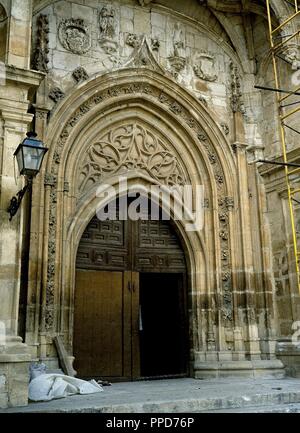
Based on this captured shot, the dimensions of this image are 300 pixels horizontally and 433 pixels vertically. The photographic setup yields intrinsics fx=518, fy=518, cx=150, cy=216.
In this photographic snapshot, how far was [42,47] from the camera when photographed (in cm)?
821

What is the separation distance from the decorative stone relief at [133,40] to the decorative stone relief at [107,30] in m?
0.25

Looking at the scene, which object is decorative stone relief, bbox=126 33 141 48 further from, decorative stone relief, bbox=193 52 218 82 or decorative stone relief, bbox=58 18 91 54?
decorative stone relief, bbox=193 52 218 82

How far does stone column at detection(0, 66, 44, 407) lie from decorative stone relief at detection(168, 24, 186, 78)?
373 cm

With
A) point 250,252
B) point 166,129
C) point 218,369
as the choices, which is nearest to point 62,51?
point 166,129

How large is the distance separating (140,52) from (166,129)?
142cm

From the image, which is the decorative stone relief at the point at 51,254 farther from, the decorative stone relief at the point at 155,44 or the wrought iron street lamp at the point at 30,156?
the decorative stone relief at the point at 155,44

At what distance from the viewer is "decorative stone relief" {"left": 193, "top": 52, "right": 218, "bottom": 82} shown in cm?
970

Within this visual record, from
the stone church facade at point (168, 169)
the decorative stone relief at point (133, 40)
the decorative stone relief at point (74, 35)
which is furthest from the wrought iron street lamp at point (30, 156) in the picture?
the decorative stone relief at point (133, 40)

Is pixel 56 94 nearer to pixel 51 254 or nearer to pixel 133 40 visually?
pixel 133 40

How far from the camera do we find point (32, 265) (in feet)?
24.1

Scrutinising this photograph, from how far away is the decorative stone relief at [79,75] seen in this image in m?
8.46

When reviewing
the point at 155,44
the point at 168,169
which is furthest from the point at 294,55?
the point at 168,169

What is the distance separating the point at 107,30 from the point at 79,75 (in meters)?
1.14
